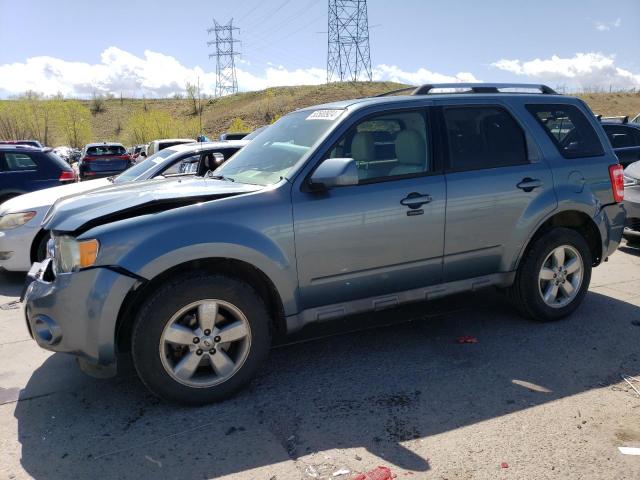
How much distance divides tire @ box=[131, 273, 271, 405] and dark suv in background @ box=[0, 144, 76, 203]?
6.21 metres

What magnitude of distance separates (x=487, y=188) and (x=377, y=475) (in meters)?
2.40

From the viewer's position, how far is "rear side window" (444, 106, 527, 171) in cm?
427

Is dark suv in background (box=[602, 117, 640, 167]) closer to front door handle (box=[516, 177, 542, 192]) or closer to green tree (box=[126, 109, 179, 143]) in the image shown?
front door handle (box=[516, 177, 542, 192])

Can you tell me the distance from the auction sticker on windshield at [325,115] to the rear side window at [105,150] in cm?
1557

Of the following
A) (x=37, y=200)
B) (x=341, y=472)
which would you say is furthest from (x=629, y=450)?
(x=37, y=200)

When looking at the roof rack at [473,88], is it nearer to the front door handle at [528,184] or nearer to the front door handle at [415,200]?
the front door handle at [528,184]

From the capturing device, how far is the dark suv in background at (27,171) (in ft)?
27.2

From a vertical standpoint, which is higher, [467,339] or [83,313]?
[83,313]

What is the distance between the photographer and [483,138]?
4418 mm

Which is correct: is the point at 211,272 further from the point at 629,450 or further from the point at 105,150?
the point at 105,150

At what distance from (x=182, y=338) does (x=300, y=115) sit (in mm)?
2143

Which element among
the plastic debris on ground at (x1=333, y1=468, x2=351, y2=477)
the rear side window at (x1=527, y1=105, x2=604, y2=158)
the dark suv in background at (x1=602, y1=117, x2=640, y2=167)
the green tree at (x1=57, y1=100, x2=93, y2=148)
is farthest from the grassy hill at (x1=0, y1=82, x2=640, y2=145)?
the plastic debris on ground at (x1=333, y1=468, x2=351, y2=477)

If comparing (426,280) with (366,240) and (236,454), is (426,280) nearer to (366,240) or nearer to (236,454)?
(366,240)

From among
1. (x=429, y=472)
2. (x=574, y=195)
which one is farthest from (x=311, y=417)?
(x=574, y=195)
